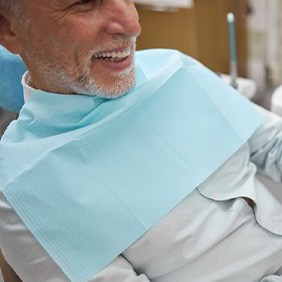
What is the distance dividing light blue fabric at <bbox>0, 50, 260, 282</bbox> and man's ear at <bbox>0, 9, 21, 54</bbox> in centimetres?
12

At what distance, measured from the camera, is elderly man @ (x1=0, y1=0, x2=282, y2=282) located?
34.9 inches

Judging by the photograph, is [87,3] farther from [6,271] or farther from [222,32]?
[222,32]

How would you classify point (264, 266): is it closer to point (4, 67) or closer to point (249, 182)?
point (249, 182)

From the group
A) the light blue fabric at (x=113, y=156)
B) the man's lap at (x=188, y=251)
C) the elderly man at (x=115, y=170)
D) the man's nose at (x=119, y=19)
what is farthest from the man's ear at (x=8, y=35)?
the man's lap at (x=188, y=251)

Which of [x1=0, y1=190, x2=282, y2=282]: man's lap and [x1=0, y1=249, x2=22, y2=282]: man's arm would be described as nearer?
[x1=0, y1=190, x2=282, y2=282]: man's lap

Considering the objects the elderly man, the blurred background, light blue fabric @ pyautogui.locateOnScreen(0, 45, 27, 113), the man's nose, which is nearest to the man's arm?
the elderly man

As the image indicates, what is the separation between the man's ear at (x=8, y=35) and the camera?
0.95 meters

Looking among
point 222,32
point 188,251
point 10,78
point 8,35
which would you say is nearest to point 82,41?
point 8,35

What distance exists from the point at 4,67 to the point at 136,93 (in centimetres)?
37

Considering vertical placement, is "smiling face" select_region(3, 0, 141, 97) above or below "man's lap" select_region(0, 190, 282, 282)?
above

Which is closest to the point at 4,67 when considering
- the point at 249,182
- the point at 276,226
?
the point at 249,182

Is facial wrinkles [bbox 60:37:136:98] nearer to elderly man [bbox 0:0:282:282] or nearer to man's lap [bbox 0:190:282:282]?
elderly man [bbox 0:0:282:282]

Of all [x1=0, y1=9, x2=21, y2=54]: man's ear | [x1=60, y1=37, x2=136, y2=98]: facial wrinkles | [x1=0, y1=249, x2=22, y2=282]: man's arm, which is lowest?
[x1=0, y1=249, x2=22, y2=282]: man's arm

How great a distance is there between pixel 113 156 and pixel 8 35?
0.36 m
